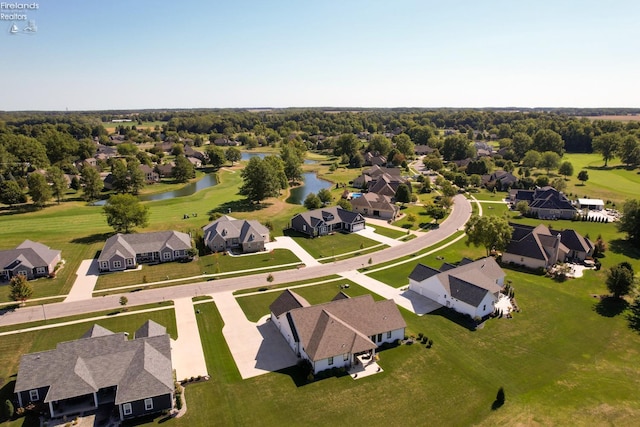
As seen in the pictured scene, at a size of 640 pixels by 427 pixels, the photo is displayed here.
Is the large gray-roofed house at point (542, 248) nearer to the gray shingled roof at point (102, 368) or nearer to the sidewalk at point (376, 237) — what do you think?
the sidewalk at point (376, 237)

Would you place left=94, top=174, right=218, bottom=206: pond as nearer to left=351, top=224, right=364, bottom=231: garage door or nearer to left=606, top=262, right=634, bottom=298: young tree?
left=351, top=224, right=364, bottom=231: garage door

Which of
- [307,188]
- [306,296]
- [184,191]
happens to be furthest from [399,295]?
[184,191]

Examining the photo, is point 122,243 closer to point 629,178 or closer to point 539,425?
point 539,425

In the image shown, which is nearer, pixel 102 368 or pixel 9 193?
pixel 102 368

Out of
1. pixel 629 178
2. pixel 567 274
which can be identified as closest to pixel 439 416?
pixel 567 274

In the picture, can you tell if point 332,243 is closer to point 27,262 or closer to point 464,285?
point 464,285

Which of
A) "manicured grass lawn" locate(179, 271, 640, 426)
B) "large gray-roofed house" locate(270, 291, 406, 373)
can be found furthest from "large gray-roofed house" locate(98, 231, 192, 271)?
"large gray-roofed house" locate(270, 291, 406, 373)
